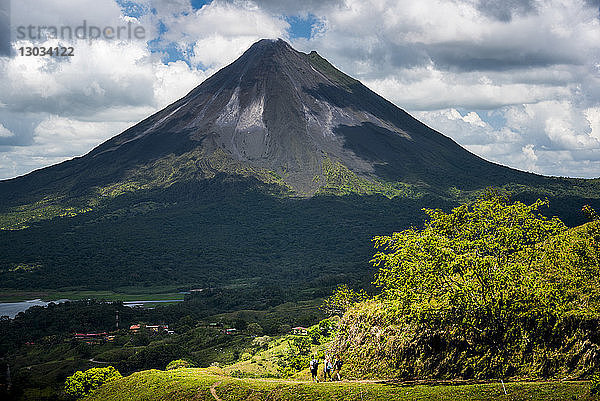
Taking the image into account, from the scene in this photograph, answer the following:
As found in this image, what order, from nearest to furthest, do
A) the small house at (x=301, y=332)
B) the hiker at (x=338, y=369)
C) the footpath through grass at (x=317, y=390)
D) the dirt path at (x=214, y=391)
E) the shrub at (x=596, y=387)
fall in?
the shrub at (x=596, y=387) → the footpath through grass at (x=317, y=390) → the dirt path at (x=214, y=391) → the hiker at (x=338, y=369) → the small house at (x=301, y=332)

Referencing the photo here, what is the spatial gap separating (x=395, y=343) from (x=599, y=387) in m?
11.6

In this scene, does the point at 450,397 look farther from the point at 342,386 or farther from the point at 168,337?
the point at 168,337

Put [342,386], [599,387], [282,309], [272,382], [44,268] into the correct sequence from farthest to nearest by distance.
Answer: [44,268] < [282,309] < [272,382] < [342,386] < [599,387]

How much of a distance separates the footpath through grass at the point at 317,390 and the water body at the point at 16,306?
357 ft

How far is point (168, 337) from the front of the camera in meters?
108

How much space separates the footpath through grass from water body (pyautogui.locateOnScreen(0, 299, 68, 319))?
108797 mm

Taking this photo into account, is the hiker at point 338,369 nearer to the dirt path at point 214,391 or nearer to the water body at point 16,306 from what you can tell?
the dirt path at point 214,391

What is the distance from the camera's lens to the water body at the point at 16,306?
138625 millimetres

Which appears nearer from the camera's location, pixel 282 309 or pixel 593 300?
pixel 593 300

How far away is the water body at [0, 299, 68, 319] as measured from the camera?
13862 cm

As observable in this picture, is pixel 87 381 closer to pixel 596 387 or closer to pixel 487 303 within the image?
pixel 487 303

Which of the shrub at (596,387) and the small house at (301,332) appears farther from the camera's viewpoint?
the small house at (301,332)

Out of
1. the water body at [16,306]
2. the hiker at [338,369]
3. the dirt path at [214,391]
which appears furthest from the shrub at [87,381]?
the water body at [16,306]

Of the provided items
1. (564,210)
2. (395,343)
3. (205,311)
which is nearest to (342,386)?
(395,343)
